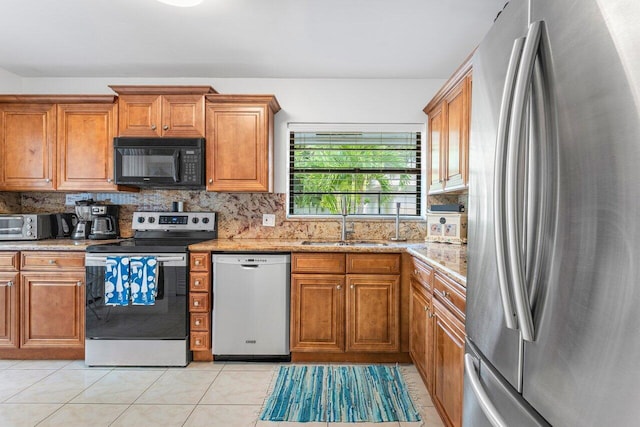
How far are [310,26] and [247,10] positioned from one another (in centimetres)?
45

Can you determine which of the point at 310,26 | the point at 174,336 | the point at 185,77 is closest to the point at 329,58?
the point at 310,26

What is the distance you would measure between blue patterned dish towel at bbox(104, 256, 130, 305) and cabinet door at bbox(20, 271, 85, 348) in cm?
26

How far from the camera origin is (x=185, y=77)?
3529 mm

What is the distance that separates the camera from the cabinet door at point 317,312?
9.30ft

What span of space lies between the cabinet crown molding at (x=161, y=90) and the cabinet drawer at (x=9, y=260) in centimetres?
154

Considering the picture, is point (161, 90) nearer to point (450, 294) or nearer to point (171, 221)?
point (171, 221)

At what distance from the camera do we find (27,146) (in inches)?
125

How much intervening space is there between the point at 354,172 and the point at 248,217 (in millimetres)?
1128

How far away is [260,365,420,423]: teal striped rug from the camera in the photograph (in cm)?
214

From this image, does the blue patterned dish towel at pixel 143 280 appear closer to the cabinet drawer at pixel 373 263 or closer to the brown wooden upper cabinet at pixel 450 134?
the cabinet drawer at pixel 373 263

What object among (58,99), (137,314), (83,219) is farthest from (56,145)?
(137,314)

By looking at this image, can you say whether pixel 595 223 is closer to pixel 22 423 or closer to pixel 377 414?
pixel 377 414

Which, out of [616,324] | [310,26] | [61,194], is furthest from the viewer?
[61,194]

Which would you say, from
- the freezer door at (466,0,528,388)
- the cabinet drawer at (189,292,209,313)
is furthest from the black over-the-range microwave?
the freezer door at (466,0,528,388)
